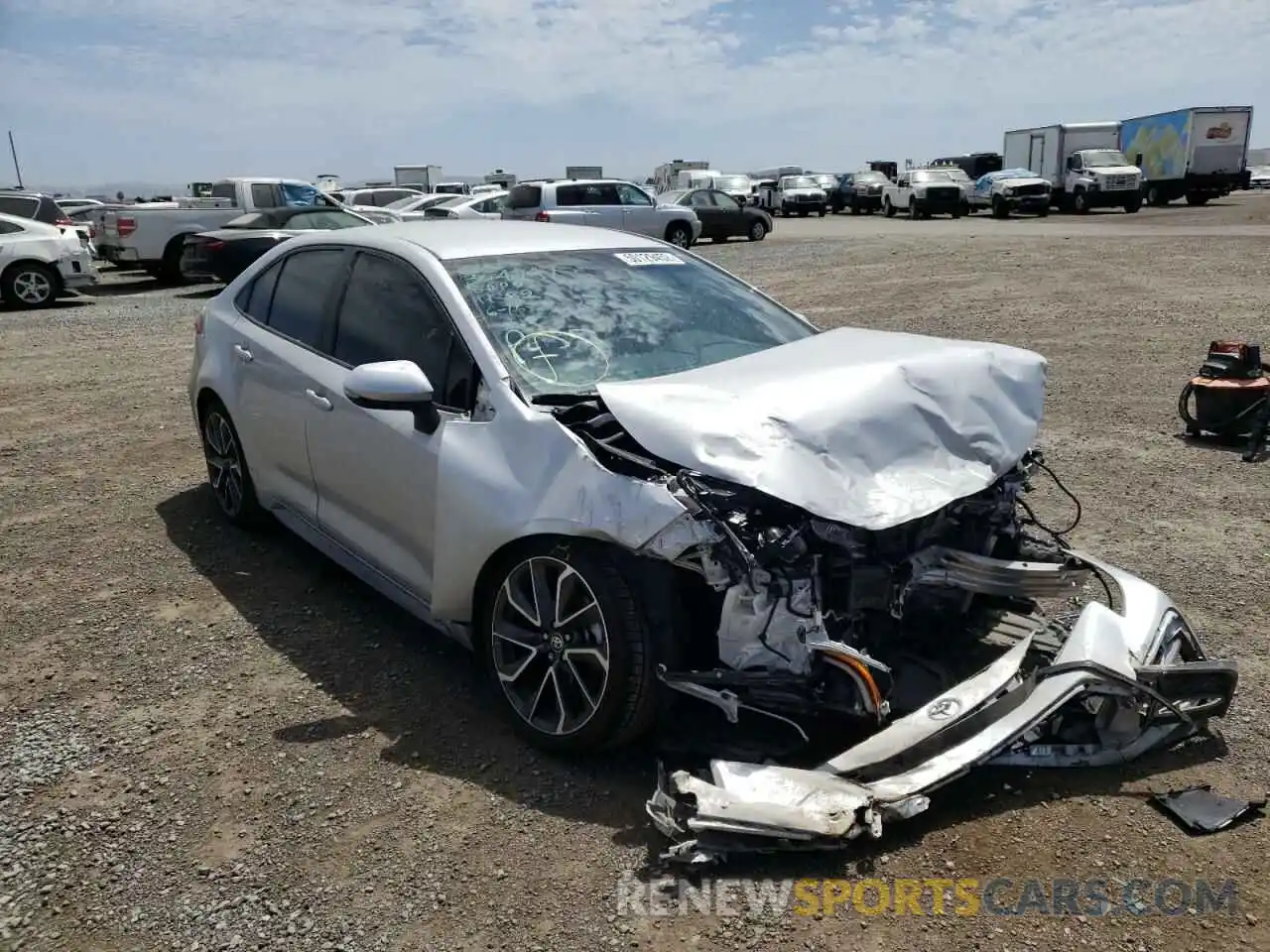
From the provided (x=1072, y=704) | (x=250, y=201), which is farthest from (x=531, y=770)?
(x=250, y=201)

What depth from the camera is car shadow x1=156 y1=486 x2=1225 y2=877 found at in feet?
9.76

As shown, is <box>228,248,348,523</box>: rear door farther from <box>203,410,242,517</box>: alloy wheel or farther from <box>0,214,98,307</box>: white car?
<box>0,214,98,307</box>: white car

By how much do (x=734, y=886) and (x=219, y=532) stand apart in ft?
12.6

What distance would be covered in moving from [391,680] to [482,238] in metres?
1.88

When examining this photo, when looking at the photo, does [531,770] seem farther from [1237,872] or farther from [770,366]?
[1237,872]

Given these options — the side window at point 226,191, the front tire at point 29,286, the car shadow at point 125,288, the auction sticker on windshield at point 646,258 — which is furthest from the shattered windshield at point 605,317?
the side window at point 226,191

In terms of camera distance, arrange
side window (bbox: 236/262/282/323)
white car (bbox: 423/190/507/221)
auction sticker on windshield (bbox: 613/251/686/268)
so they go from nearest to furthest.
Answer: auction sticker on windshield (bbox: 613/251/686/268), side window (bbox: 236/262/282/323), white car (bbox: 423/190/507/221)

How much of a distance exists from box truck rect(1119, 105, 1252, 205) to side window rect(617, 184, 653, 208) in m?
22.6

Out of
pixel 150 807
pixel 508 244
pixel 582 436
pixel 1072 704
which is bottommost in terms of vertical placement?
pixel 150 807

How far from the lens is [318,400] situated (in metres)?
4.23

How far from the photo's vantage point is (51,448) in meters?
7.38

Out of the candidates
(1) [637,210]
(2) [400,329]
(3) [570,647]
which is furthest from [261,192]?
(3) [570,647]

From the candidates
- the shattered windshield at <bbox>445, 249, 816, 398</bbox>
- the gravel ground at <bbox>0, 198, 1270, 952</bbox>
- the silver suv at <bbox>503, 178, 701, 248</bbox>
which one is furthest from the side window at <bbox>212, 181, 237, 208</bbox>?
the shattered windshield at <bbox>445, 249, 816, 398</bbox>

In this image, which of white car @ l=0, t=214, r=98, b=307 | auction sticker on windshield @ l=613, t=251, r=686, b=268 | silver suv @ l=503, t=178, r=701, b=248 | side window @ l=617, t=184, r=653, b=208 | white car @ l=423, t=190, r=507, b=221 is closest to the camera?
auction sticker on windshield @ l=613, t=251, r=686, b=268
